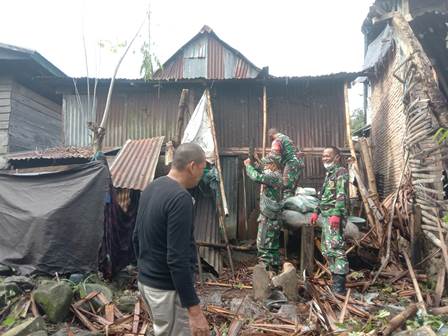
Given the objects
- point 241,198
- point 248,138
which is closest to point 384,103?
point 248,138

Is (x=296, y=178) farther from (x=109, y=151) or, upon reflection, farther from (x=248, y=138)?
(x=109, y=151)

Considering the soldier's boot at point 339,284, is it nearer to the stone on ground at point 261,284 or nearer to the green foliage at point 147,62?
the stone on ground at point 261,284

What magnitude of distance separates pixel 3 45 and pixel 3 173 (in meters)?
5.24

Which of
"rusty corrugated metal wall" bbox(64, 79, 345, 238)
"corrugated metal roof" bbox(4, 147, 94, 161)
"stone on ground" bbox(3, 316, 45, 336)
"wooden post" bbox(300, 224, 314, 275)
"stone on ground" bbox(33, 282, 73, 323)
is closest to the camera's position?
"stone on ground" bbox(3, 316, 45, 336)

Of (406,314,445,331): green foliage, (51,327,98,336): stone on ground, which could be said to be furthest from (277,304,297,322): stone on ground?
(51,327,98,336): stone on ground

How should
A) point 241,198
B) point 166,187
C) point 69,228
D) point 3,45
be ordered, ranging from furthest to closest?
point 3,45 < point 241,198 < point 69,228 < point 166,187

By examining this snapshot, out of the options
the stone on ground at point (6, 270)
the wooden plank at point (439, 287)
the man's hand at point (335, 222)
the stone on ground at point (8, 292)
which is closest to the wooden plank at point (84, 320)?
the stone on ground at point (8, 292)

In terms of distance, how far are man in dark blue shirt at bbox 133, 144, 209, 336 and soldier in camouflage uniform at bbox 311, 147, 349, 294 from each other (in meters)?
2.90

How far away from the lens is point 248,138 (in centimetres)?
880

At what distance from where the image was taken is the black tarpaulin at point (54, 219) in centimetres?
489

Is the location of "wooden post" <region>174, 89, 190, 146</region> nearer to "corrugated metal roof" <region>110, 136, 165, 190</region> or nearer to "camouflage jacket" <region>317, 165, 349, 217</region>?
"corrugated metal roof" <region>110, 136, 165, 190</region>

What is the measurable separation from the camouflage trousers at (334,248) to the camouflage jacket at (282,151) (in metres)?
1.23

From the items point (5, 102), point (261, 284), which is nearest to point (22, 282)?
point (261, 284)

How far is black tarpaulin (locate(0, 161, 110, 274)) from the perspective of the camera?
4.89 metres
